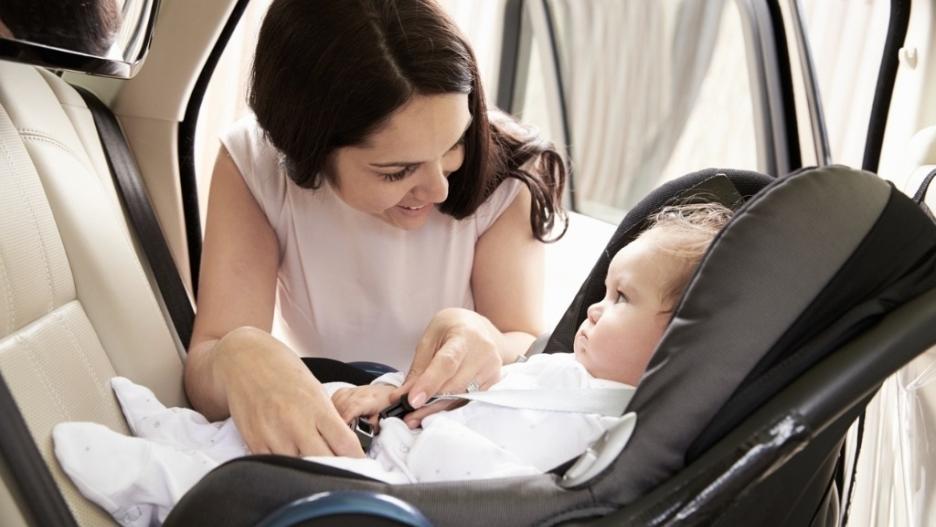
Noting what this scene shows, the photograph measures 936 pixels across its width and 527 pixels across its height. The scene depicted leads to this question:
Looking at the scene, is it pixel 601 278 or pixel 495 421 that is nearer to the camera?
pixel 495 421

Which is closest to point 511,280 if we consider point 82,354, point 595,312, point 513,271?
point 513,271

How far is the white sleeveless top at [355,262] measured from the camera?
5.81ft

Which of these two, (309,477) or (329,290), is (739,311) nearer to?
(309,477)

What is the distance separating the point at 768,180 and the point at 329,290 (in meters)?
0.88

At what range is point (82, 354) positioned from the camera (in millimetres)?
1299

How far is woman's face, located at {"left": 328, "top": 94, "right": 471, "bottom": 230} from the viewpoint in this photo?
1.43 metres

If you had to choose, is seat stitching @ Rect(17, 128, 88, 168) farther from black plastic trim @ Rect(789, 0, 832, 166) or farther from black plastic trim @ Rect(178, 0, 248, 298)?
black plastic trim @ Rect(789, 0, 832, 166)

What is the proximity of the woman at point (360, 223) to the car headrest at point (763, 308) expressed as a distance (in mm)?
362

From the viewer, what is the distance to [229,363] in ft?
4.19

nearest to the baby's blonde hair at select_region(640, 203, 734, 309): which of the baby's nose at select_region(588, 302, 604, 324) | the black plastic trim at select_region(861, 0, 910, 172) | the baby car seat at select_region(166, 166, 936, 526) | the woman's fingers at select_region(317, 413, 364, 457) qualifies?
the baby's nose at select_region(588, 302, 604, 324)

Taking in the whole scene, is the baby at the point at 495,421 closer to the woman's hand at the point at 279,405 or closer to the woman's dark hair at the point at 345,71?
the woman's hand at the point at 279,405

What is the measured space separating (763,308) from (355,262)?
3.35 ft

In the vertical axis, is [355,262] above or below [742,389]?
below

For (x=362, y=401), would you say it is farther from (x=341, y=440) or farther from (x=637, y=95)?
(x=637, y=95)
